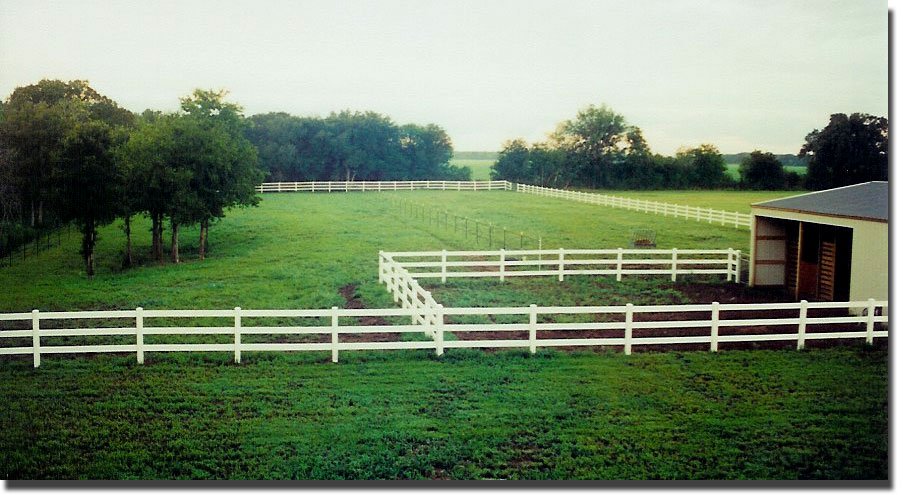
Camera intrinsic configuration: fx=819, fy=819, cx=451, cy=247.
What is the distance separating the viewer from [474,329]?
9.25 m

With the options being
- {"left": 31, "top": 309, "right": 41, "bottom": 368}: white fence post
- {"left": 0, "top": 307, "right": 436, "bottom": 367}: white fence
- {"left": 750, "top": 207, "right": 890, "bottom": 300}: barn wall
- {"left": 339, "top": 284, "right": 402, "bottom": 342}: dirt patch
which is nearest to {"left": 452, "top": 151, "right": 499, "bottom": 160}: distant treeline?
{"left": 0, "top": 307, "right": 436, "bottom": 367}: white fence

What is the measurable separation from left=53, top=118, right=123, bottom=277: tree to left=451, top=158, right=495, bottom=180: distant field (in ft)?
13.7

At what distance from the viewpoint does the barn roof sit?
9477mm

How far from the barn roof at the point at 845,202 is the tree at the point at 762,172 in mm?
466

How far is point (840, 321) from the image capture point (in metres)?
9.76

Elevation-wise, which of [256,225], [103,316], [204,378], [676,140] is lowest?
[204,378]

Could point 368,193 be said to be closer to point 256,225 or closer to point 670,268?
point 256,225

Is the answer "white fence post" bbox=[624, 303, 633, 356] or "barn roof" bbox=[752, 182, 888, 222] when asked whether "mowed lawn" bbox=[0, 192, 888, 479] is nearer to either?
"white fence post" bbox=[624, 303, 633, 356]

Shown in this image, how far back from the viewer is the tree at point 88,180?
31.2 feet

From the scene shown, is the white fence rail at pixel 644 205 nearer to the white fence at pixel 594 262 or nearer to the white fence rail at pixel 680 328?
the white fence at pixel 594 262

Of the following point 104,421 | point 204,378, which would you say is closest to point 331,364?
point 204,378

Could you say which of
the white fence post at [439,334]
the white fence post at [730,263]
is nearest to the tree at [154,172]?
the white fence post at [439,334]

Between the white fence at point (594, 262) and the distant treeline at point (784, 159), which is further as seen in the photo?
the white fence at point (594, 262)

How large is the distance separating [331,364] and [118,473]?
2.47m
